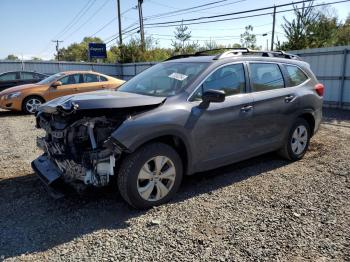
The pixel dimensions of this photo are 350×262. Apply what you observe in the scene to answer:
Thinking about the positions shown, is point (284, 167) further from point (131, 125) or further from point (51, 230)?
point (51, 230)

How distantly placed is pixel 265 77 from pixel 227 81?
0.83 m

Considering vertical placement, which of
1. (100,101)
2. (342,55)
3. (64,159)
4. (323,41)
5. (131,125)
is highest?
(323,41)

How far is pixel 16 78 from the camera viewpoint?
49.6 ft

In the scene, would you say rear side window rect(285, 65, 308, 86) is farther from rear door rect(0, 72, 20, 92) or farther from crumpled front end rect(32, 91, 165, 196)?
rear door rect(0, 72, 20, 92)

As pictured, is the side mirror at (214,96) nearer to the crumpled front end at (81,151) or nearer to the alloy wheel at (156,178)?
the alloy wheel at (156,178)

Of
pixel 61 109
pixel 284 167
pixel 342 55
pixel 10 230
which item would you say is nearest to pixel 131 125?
pixel 61 109

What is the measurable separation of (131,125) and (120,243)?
1.20 meters

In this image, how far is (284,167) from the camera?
5.43 metres

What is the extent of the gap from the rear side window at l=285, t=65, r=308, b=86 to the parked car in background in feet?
40.2

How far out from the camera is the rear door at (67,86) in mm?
12125

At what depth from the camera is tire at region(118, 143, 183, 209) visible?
3725mm

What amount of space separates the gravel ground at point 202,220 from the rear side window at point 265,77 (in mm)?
1276

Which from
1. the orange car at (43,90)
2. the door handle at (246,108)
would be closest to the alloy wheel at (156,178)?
the door handle at (246,108)

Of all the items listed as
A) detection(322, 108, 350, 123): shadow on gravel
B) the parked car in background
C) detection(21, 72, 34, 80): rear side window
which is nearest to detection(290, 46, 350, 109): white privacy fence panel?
detection(322, 108, 350, 123): shadow on gravel
